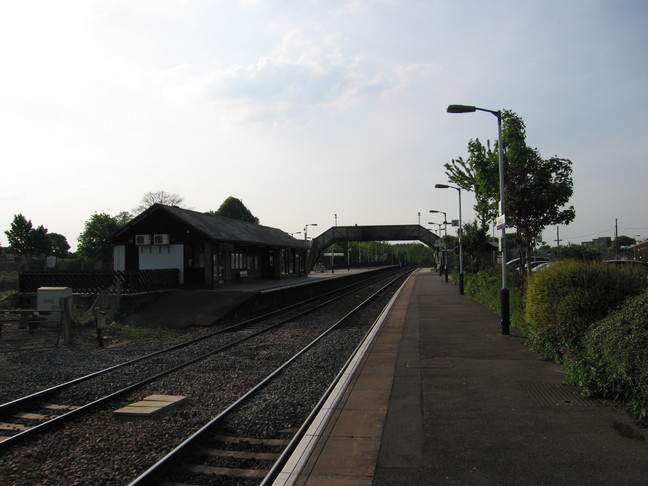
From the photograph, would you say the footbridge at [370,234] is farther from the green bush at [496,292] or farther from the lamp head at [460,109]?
the lamp head at [460,109]

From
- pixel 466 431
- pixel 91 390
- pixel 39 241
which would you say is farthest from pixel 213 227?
pixel 39 241

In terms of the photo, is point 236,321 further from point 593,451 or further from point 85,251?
point 85,251

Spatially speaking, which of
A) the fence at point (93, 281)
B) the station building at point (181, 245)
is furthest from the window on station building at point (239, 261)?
the fence at point (93, 281)

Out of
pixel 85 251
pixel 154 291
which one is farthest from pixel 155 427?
pixel 85 251

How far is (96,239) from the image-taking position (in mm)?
71812

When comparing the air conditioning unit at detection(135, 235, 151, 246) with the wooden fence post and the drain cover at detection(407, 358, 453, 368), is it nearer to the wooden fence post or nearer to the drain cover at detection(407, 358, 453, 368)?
the wooden fence post

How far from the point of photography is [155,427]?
6.61 metres

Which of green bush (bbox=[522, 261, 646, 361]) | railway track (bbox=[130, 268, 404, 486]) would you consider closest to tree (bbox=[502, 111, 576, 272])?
green bush (bbox=[522, 261, 646, 361])

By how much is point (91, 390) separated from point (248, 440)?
12.9 ft

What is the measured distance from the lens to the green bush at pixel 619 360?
528cm

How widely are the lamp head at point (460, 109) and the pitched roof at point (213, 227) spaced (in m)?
17.4

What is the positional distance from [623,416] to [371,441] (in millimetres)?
2908

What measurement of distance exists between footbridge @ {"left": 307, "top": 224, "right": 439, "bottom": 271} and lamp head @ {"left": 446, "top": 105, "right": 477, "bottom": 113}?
51733 millimetres

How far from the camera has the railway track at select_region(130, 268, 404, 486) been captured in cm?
511
